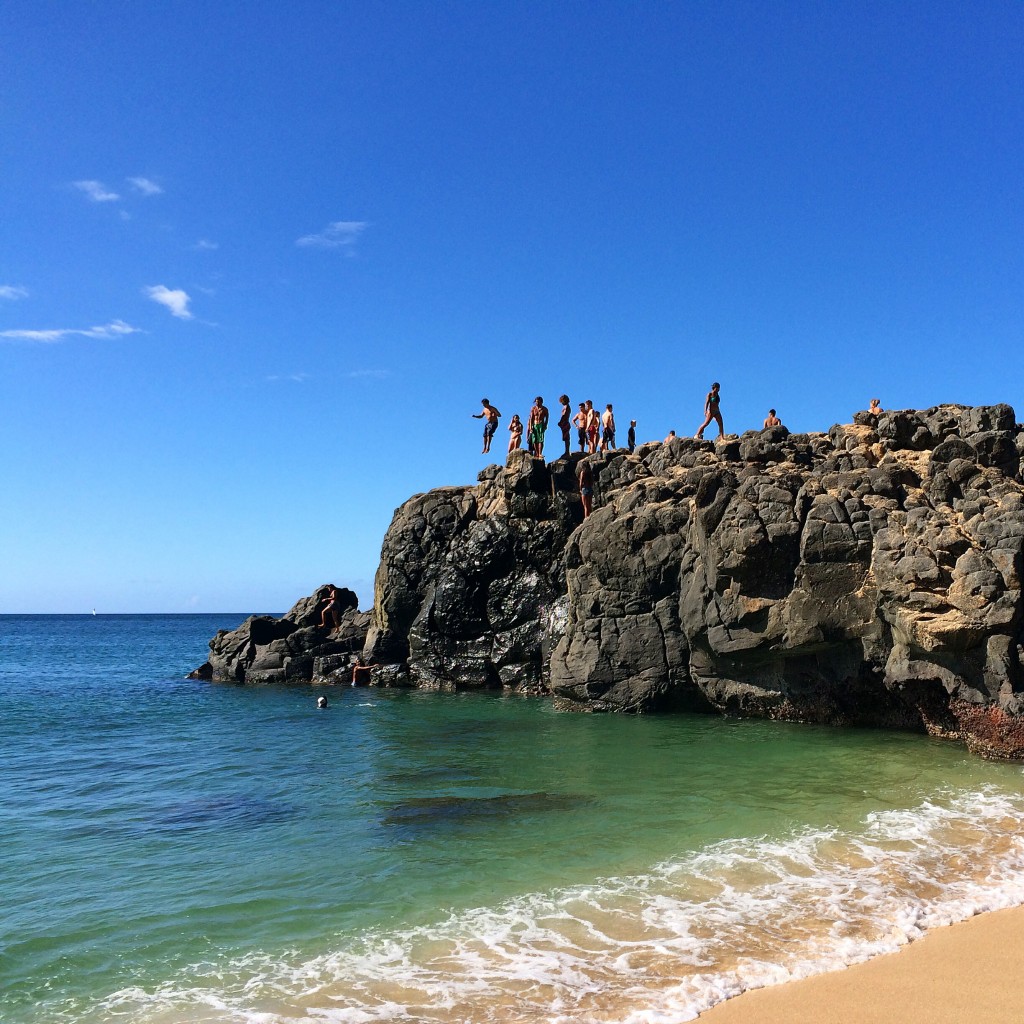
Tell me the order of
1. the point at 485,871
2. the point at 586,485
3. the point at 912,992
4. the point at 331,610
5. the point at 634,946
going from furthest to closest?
the point at 331,610 → the point at 586,485 → the point at 485,871 → the point at 634,946 → the point at 912,992

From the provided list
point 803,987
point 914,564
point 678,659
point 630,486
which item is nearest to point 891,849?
point 803,987

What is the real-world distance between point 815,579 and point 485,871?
12070mm

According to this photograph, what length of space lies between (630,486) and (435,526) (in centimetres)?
1040

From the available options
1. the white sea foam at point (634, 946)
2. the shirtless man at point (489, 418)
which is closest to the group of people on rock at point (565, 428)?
the shirtless man at point (489, 418)

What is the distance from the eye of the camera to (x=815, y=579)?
64.0 feet

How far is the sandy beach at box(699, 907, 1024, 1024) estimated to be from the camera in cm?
677

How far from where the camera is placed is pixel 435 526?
33562 millimetres

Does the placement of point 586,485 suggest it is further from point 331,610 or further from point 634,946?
point 634,946

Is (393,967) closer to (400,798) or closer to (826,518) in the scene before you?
(400,798)

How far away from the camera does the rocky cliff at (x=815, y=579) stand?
1688 centimetres

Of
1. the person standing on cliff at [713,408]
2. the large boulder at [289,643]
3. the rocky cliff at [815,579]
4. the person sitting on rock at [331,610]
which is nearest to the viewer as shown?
the rocky cliff at [815,579]

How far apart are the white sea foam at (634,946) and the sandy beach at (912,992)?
0.69 feet

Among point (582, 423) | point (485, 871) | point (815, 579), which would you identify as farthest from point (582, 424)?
point (485, 871)

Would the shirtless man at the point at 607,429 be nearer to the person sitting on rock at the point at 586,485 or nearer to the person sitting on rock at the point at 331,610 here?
the person sitting on rock at the point at 586,485
